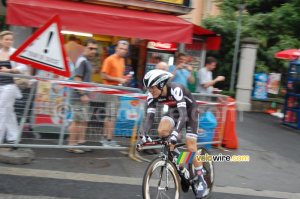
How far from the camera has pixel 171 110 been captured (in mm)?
A: 4734

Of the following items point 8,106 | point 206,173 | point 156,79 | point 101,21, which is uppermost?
point 101,21

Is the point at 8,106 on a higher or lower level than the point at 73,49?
lower

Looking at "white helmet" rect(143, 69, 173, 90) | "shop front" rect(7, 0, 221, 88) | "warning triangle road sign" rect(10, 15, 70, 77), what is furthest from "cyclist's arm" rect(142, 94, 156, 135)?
"shop front" rect(7, 0, 221, 88)

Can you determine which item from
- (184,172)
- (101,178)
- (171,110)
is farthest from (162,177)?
(101,178)

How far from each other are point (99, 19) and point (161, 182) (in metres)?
4.68

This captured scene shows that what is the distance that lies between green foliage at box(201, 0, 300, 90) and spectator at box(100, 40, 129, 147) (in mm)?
9720

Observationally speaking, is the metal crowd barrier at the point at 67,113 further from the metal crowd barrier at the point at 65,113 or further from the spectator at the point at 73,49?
the spectator at the point at 73,49

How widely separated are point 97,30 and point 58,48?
2.19 metres

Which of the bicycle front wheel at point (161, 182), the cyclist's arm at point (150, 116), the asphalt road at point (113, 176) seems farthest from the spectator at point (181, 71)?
the bicycle front wheel at point (161, 182)

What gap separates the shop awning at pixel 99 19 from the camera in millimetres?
7195

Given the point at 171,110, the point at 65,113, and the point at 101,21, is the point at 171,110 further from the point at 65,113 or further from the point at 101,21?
the point at 101,21

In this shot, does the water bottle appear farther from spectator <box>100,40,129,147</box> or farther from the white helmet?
spectator <box>100,40,129,147</box>

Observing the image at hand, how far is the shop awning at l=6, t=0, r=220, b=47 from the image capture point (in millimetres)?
7195

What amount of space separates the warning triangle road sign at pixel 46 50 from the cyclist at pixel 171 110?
1949 millimetres
